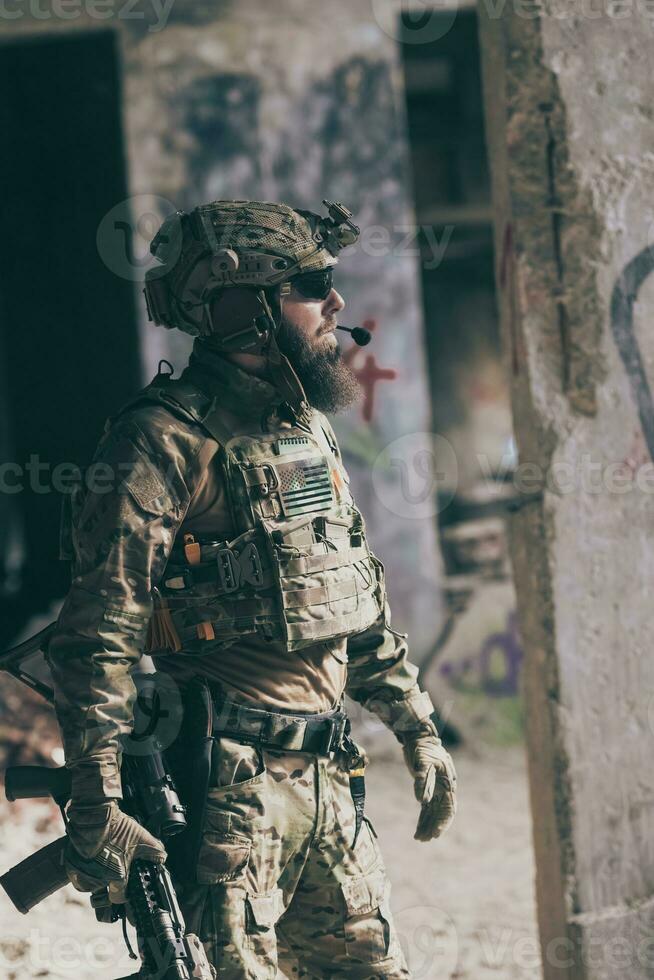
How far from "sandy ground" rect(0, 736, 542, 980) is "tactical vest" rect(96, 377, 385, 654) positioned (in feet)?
6.03

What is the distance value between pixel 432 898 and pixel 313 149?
397 centimetres

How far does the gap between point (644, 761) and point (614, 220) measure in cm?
144

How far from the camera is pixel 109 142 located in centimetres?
669

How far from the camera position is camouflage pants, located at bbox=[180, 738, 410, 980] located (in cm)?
240

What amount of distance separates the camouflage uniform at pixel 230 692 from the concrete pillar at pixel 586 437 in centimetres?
74

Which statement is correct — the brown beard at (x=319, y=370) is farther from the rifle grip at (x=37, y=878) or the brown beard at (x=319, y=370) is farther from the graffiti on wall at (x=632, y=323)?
the rifle grip at (x=37, y=878)

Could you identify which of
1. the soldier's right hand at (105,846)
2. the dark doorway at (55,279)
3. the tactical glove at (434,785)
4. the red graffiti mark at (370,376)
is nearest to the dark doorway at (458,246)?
the red graffiti mark at (370,376)

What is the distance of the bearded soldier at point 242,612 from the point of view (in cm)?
234

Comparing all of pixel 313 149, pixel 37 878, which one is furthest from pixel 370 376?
pixel 37 878

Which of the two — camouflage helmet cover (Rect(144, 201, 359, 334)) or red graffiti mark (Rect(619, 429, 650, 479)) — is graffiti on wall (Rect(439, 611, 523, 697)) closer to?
red graffiti mark (Rect(619, 429, 650, 479))

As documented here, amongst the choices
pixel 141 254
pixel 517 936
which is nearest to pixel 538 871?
pixel 517 936

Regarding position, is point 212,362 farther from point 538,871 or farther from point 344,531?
point 538,871

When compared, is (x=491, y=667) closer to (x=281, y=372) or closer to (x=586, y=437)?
(x=586, y=437)

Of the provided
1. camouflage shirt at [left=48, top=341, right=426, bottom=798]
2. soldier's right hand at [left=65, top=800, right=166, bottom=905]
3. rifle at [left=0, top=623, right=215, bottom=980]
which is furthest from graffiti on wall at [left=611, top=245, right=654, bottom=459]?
soldier's right hand at [left=65, top=800, right=166, bottom=905]
